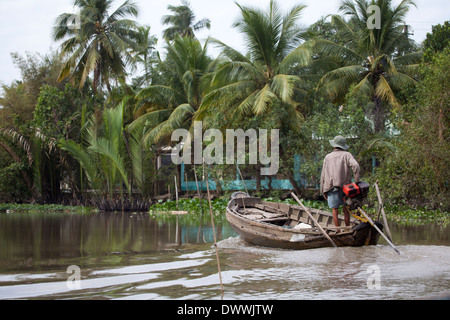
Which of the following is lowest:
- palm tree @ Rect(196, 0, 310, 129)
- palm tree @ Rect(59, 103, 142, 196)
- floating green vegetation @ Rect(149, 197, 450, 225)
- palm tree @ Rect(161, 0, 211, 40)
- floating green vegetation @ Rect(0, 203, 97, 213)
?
floating green vegetation @ Rect(0, 203, 97, 213)

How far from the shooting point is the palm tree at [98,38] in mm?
24578

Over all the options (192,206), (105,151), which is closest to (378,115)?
(192,206)

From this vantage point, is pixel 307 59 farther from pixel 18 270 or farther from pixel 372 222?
pixel 18 270

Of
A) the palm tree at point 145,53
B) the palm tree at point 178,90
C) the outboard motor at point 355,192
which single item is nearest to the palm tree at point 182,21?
the palm tree at point 145,53

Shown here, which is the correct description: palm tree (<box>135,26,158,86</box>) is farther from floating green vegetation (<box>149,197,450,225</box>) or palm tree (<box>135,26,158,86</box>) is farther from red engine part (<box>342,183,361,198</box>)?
red engine part (<box>342,183,361,198</box>)

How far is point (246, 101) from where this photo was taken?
1847 centimetres

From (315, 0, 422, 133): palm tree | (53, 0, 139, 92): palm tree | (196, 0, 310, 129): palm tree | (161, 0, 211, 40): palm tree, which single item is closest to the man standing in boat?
(196, 0, 310, 129): palm tree

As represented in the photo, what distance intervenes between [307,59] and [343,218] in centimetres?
970

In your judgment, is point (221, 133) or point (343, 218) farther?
point (221, 133)

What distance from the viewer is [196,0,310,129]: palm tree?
721 inches

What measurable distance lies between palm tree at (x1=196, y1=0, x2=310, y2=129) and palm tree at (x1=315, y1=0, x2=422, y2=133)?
136cm

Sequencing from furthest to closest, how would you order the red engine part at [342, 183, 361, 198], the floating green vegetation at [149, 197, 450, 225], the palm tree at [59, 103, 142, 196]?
the palm tree at [59, 103, 142, 196] → the floating green vegetation at [149, 197, 450, 225] → the red engine part at [342, 183, 361, 198]

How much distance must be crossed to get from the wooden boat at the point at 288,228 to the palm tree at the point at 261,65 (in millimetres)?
6642
